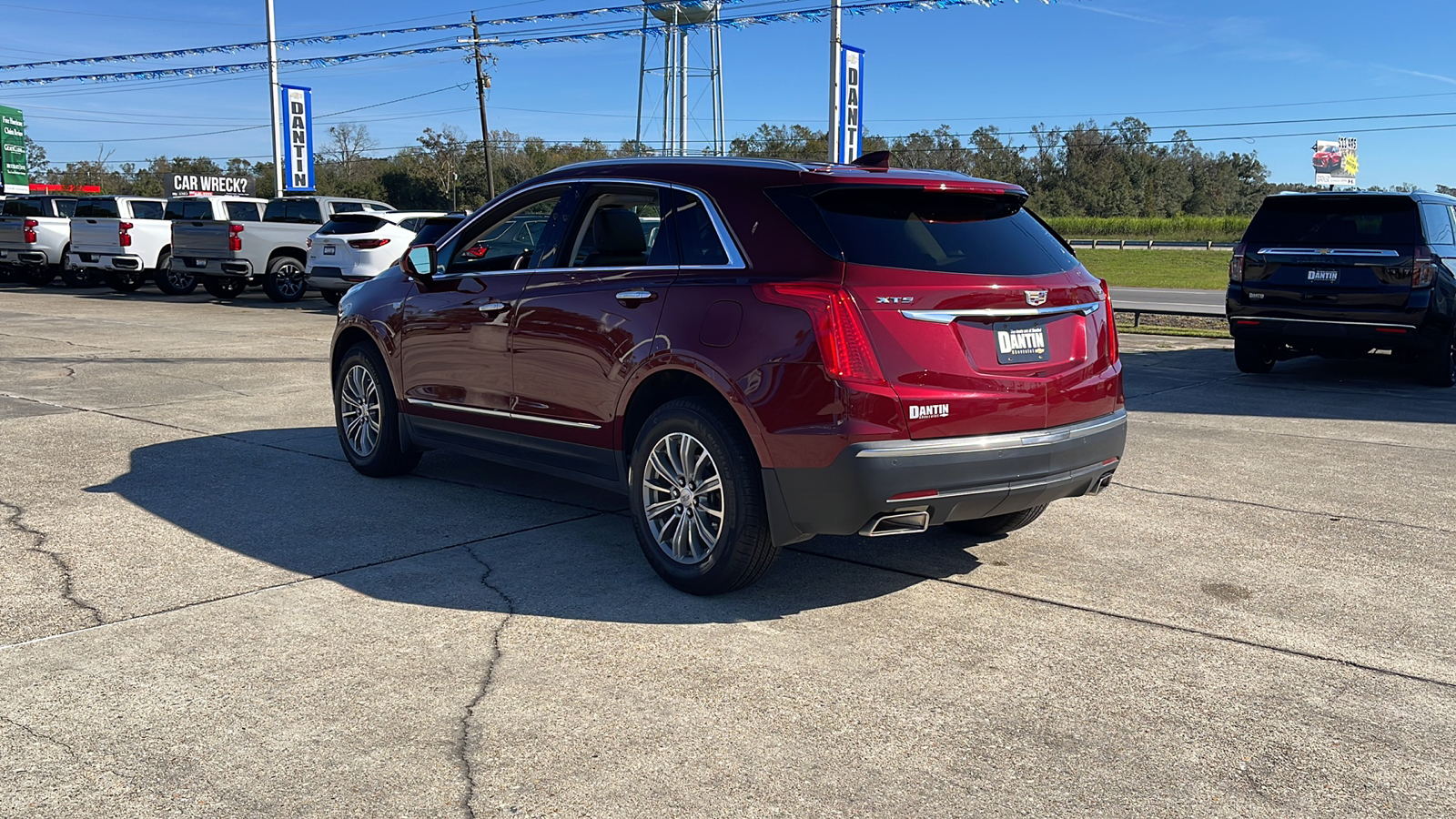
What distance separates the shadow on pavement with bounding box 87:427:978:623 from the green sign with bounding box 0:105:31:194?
225ft

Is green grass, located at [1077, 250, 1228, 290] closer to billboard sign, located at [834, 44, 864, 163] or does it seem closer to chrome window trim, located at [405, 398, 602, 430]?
billboard sign, located at [834, 44, 864, 163]

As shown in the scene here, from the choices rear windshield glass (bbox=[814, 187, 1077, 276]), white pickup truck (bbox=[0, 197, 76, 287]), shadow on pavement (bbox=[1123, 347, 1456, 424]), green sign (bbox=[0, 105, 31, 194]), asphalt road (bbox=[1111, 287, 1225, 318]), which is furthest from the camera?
Result: green sign (bbox=[0, 105, 31, 194])

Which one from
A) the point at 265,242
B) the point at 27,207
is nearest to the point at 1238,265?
the point at 265,242

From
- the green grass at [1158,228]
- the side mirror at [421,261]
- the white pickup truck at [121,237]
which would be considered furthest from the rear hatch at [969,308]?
the green grass at [1158,228]

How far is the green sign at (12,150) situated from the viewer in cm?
6556

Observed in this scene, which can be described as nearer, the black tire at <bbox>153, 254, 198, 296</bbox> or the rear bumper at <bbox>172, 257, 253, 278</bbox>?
the rear bumper at <bbox>172, 257, 253, 278</bbox>

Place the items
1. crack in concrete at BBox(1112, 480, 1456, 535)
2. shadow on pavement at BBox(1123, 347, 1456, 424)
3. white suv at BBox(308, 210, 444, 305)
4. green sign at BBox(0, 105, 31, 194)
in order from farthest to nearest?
1. green sign at BBox(0, 105, 31, 194)
2. white suv at BBox(308, 210, 444, 305)
3. shadow on pavement at BBox(1123, 347, 1456, 424)
4. crack in concrete at BBox(1112, 480, 1456, 535)

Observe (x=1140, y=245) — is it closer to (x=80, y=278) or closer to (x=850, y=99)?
(x=850, y=99)

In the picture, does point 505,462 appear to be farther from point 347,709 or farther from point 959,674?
point 959,674

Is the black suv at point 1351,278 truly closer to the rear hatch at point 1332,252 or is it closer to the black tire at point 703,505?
the rear hatch at point 1332,252

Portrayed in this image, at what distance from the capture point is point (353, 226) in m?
20.1

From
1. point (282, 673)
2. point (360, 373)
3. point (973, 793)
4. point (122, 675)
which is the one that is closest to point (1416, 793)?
point (973, 793)

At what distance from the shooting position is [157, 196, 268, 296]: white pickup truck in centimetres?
2286

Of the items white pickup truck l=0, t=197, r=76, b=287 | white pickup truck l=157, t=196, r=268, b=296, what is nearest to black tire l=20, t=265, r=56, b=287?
white pickup truck l=0, t=197, r=76, b=287
